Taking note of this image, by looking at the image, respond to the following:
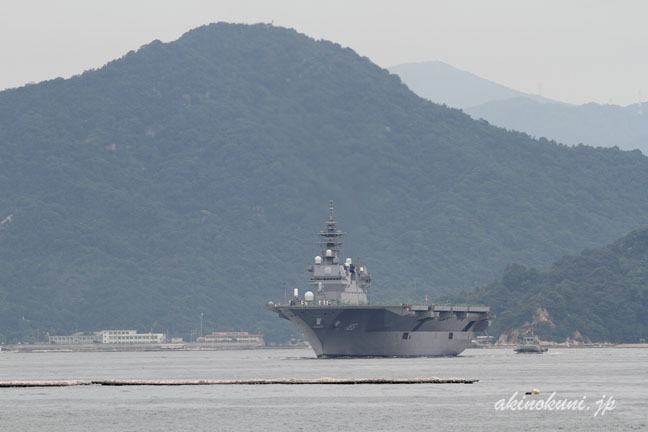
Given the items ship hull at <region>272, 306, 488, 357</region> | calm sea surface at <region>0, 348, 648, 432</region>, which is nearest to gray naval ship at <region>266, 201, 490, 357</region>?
ship hull at <region>272, 306, 488, 357</region>

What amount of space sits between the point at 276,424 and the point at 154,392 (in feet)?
76.7

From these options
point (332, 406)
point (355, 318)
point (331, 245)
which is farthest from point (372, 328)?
point (332, 406)

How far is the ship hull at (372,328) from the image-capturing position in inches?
5276

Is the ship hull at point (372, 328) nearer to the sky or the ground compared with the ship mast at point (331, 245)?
nearer to the ground

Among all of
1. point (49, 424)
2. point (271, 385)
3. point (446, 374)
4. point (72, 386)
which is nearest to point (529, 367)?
point (446, 374)

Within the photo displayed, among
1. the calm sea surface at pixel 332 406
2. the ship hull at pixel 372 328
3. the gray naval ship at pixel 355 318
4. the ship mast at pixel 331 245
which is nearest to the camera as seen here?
the calm sea surface at pixel 332 406

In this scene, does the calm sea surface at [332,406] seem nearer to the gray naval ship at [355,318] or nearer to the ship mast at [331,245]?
the gray naval ship at [355,318]

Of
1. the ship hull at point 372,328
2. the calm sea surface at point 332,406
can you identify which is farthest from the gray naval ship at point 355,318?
the calm sea surface at point 332,406

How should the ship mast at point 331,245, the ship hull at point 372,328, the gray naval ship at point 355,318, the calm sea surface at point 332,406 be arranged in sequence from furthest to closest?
the ship mast at point 331,245, the gray naval ship at point 355,318, the ship hull at point 372,328, the calm sea surface at point 332,406

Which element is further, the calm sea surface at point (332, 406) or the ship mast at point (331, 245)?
the ship mast at point (331, 245)

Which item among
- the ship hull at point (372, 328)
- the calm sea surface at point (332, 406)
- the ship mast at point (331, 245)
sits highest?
the ship mast at point (331, 245)

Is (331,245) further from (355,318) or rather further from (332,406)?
(332,406)

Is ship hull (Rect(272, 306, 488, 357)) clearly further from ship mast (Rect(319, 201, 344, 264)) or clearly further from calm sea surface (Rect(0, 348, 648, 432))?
calm sea surface (Rect(0, 348, 648, 432))

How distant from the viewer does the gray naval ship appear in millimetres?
134250
